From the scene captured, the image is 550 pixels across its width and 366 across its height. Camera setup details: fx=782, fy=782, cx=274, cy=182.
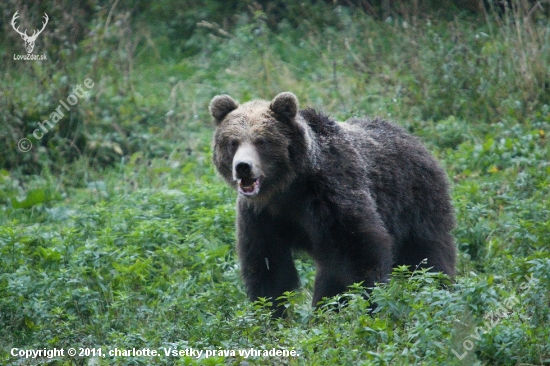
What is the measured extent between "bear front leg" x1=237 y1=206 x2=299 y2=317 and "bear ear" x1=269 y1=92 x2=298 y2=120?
880 millimetres

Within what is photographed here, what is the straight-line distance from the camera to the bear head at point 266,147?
6.45 m

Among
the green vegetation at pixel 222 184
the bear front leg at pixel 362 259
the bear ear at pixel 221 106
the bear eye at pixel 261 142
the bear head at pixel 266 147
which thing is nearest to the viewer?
the green vegetation at pixel 222 184

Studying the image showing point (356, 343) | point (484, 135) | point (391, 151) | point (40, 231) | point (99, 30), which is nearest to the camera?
point (356, 343)

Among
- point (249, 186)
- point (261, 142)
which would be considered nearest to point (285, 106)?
point (261, 142)

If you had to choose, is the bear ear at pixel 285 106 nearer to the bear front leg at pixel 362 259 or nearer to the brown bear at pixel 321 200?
the brown bear at pixel 321 200

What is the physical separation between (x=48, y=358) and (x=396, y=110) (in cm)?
630

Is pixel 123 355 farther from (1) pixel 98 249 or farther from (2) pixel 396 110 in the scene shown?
(2) pixel 396 110

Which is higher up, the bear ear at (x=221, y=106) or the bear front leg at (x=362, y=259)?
the bear ear at (x=221, y=106)

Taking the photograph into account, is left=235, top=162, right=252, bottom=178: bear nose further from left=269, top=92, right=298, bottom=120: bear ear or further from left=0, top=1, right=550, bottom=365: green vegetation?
left=0, top=1, right=550, bottom=365: green vegetation

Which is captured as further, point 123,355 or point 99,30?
point 99,30

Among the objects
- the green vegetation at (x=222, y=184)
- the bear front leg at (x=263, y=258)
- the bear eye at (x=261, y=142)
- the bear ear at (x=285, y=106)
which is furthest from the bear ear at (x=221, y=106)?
the green vegetation at (x=222, y=184)

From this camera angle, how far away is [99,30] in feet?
40.9

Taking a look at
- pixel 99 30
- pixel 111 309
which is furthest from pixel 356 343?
pixel 99 30

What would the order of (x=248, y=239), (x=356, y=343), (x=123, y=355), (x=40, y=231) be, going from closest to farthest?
(x=356, y=343) < (x=123, y=355) < (x=248, y=239) < (x=40, y=231)
